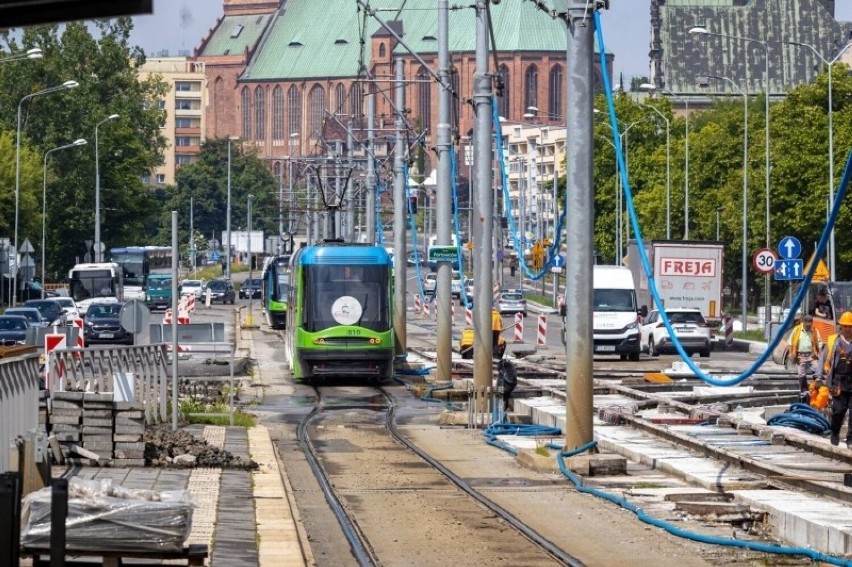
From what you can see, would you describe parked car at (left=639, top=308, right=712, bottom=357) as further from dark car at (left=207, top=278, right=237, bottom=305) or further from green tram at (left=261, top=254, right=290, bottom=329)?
dark car at (left=207, top=278, right=237, bottom=305)

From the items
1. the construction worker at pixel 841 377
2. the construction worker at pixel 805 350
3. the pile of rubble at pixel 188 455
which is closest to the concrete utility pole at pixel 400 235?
the construction worker at pixel 805 350

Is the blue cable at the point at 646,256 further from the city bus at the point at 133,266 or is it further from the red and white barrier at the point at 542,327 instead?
the city bus at the point at 133,266

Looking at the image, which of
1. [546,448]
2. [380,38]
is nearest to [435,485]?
[546,448]

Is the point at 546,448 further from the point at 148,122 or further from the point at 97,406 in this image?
the point at 148,122

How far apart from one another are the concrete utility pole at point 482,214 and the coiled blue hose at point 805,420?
5560 millimetres

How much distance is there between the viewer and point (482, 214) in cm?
3012

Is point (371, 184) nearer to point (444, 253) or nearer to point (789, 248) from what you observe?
point (789, 248)

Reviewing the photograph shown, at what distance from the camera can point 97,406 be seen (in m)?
20.0

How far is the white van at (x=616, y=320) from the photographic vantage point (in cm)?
4822

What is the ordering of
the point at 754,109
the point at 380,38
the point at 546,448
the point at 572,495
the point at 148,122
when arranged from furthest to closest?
the point at 380,38, the point at 148,122, the point at 754,109, the point at 546,448, the point at 572,495

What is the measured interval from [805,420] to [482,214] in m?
7.65

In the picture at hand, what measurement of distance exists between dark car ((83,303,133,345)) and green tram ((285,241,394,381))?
69.8 ft

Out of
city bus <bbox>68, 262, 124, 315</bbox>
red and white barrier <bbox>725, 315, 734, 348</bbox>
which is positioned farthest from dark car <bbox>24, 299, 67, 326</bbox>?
red and white barrier <bbox>725, 315, 734, 348</bbox>

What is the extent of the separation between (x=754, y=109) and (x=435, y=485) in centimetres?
7990
